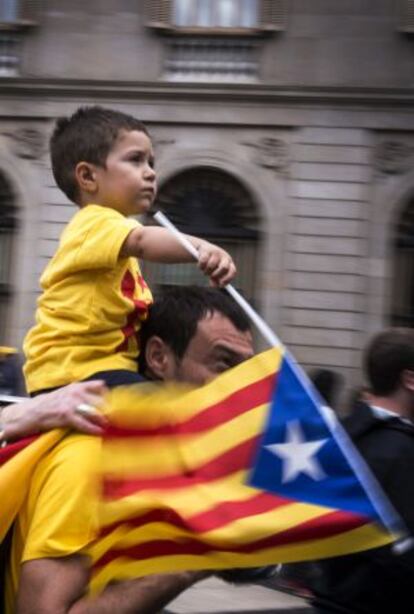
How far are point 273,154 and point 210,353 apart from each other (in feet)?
43.9

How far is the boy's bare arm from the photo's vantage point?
7.45ft

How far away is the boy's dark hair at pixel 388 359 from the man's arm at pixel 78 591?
4.96ft

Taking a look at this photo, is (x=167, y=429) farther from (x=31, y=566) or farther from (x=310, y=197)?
(x=310, y=197)

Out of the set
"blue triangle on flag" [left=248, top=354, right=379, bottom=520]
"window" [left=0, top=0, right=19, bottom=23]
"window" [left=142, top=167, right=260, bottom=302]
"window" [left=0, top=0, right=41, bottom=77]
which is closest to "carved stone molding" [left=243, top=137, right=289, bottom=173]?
"window" [left=142, top=167, right=260, bottom=302]

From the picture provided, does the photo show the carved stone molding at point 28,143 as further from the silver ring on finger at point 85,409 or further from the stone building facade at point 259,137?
the silver ring on finger at point 85,409

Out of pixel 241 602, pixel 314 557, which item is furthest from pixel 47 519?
pixel 241 602

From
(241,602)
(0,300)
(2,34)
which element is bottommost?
(241,602)

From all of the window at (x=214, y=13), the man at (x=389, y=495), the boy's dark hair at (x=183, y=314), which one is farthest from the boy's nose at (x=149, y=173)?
the window at (x=214, y=13)

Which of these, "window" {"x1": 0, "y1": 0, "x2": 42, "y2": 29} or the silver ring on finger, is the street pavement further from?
"window" {"x1": 0, "y1": 0, "x2": 42, "y2": 29}

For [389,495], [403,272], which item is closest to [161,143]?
[403,272]

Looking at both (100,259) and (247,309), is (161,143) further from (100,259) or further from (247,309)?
(247,309)

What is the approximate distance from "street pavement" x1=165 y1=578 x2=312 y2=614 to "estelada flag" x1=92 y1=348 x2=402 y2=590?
12.7 ft

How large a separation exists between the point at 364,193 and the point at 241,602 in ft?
31.0

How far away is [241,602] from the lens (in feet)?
21.7
